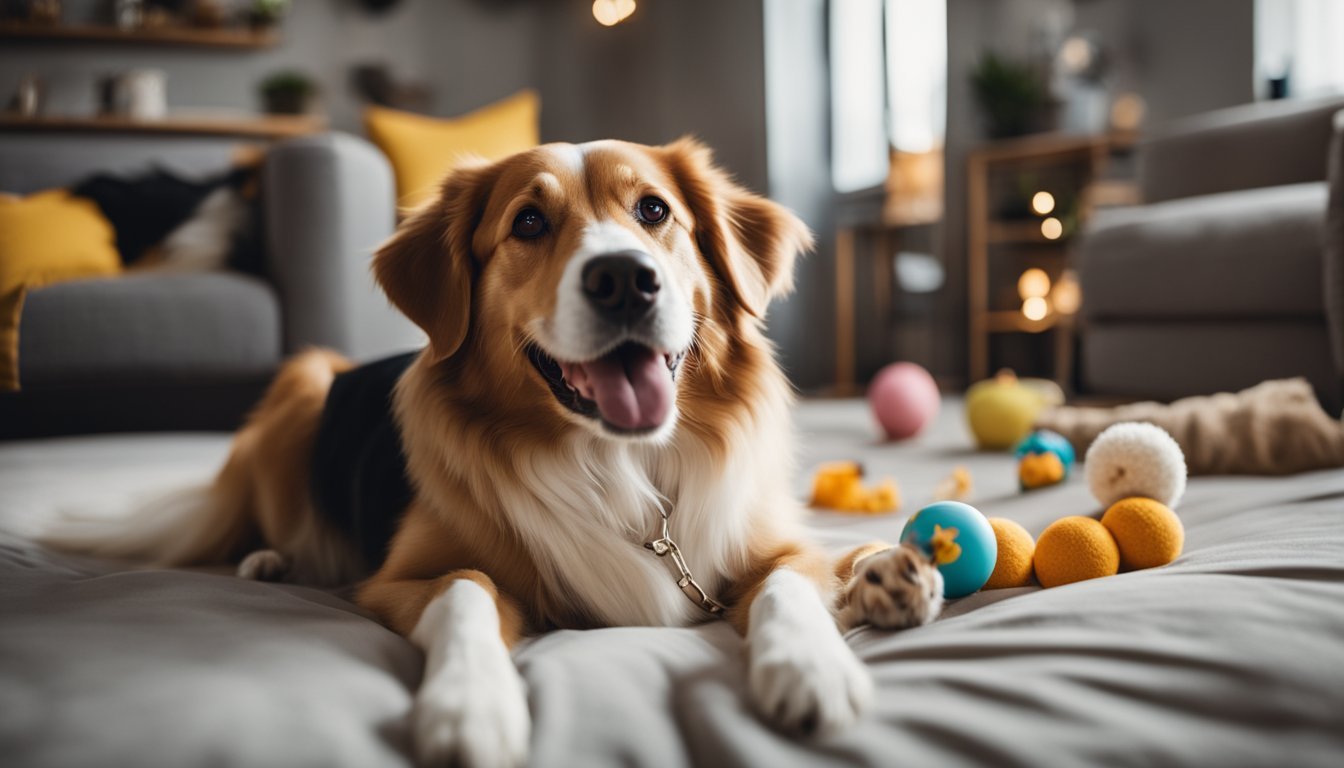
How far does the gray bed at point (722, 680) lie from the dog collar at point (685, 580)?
0.05 metres

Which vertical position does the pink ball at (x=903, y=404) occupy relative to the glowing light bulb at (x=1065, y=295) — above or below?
below

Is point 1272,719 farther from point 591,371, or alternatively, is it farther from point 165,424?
point 165,424

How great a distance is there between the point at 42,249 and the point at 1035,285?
5667 millimetres

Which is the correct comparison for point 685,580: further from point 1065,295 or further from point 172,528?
point 1065,295

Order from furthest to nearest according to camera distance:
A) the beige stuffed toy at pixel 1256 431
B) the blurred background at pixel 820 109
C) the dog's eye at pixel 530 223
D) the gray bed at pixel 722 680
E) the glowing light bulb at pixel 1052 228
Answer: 1. the glowing light bulb at pixel 1052 228
2. the blurred background at pixel 820 109
3. the beige stuffed toy at pixel 1256 431
4. the dog's eye at pixel 530 223
5. the gray bed at pixel 722 680

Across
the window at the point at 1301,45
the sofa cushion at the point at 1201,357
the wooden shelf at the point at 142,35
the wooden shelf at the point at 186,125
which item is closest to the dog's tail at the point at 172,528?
the sofa cushion at the point at 1201,357

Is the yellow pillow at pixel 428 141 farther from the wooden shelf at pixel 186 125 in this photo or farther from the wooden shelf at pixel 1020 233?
the wooden shelf at pixel 1020 233

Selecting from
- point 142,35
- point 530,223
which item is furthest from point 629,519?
point 142,35

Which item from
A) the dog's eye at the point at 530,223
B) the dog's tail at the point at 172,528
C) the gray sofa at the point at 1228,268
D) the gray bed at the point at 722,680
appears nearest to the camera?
the gray bed at the point at 722,680

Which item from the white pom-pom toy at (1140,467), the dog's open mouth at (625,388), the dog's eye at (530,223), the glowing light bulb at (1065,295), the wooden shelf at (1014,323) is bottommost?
the white pom-pom toy at (1140,467)

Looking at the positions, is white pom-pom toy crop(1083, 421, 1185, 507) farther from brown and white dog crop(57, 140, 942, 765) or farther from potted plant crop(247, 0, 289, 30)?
potted plant crop(247, 0, 289, 30)

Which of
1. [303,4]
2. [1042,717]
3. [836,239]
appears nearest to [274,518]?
[1042,717]

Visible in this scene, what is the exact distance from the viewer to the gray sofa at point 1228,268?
107 inches

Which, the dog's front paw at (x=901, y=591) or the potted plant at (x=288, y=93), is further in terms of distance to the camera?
the potted plant at (x=288, y=93)
